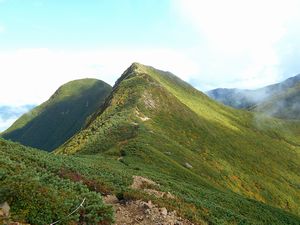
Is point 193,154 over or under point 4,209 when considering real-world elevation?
under

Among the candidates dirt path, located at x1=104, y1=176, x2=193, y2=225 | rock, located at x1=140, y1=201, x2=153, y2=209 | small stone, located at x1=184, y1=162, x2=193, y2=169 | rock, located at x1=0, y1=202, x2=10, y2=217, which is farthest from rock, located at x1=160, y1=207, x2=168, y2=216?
small stone, located at x1=184, y1=162, x2=193, y2=169

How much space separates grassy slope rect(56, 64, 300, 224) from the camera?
51.9 m

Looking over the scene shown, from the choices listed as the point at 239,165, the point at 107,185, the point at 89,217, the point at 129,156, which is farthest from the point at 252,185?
the point at 89,217

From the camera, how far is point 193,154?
291ft

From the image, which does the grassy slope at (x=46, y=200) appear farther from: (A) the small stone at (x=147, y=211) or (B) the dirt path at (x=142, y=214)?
(A) the small stone at (x=147, y=211)

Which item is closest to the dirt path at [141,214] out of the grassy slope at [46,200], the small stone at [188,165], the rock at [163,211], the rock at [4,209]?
the rock at [163,211]

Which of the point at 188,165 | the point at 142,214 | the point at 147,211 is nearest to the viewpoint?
the point at 142,214

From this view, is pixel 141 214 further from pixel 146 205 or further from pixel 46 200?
pixel 46 200

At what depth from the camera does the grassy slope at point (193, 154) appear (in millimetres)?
51938

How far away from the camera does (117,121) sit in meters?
91.0

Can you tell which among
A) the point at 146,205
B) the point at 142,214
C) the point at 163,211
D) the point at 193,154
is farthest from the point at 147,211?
the point at 193,154

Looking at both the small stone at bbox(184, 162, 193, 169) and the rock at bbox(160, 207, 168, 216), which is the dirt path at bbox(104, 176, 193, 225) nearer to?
the rock at bbox(160, 207, 168, 216)

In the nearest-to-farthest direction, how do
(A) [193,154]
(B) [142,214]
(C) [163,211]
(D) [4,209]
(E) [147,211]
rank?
1. (D) [4,209]
2. (B) [142,214]
3. (E) [147,211]
4. (C) [163,211]
5. (A) [193,154]

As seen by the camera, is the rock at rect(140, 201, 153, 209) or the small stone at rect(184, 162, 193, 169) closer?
the rock at rect(140, 201, 153, 209)
